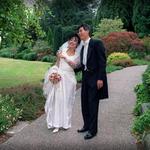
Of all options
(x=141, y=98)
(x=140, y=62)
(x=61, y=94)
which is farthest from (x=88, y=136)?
(x=140, y=62)

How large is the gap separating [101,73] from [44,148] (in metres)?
1.59

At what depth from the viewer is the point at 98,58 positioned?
9406mm

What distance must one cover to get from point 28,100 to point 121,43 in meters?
16.7

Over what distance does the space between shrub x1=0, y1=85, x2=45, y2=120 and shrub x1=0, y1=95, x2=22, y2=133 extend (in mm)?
194

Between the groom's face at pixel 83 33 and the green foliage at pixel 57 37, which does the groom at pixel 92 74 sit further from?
the green foliage at pixel 57 37

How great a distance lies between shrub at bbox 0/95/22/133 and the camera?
1034 centimetres

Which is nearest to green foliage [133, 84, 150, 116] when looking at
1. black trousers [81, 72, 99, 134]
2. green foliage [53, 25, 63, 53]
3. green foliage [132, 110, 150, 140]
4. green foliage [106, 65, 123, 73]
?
green foliage [132, 110, 150, 140]

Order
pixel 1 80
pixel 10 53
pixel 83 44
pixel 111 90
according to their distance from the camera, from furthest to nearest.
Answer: pixel 10 53
pixel 1 80
pixel 111 90
pixel 83 44

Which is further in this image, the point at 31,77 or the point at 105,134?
the point at 31,77

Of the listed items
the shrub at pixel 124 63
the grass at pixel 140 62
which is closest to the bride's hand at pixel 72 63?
the shrub at pixel 124 63

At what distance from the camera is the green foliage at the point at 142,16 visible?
33.4m

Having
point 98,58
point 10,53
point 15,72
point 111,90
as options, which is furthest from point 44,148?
point 10,53

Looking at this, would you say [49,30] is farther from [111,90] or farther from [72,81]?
[72,81]

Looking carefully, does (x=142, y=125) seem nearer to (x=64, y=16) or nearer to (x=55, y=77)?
(x=55, y=77)
